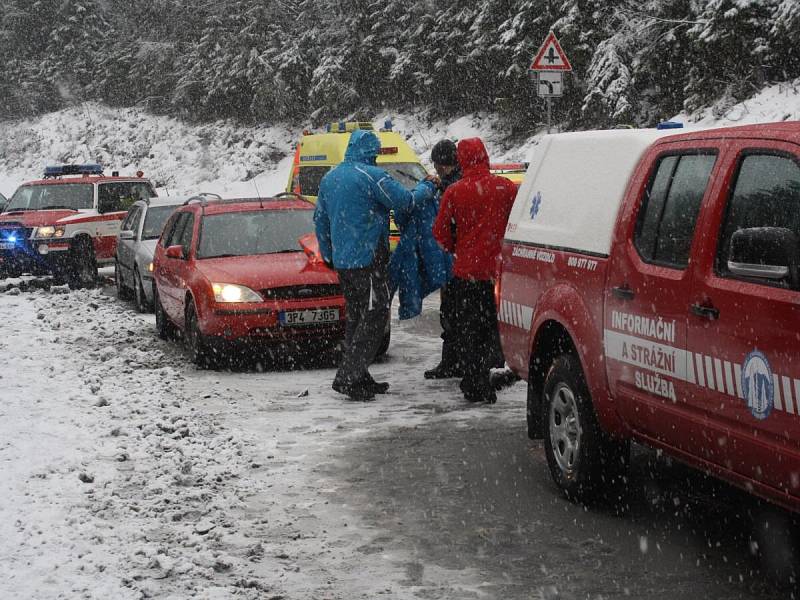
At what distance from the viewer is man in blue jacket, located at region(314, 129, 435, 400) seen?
9.11 metres

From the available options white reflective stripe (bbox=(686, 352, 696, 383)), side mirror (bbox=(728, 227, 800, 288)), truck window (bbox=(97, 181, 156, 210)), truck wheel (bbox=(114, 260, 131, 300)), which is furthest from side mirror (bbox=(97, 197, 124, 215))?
side mirror (bbox=(728, 227, 800, 288))

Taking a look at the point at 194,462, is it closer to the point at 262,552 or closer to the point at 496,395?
the point at 262,552

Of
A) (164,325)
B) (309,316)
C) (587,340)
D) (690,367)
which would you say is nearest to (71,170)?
(164,325)

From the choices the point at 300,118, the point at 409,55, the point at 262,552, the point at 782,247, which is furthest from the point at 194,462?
the point at 300,118

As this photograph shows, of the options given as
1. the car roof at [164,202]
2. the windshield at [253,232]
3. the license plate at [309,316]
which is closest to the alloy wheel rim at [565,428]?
the license plate at [309,316]

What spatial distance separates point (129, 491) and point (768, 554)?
3.40m

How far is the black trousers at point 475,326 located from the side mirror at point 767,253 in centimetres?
463

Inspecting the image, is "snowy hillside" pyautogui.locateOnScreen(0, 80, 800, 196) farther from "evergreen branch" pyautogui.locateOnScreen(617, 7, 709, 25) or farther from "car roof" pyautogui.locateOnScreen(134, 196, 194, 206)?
"car roof" pyautogui.locateOnScreen(134, 196, 194, 206)

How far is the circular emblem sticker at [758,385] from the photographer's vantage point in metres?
4.20

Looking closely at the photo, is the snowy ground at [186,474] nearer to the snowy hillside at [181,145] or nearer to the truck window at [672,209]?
the truck window at [672,209]

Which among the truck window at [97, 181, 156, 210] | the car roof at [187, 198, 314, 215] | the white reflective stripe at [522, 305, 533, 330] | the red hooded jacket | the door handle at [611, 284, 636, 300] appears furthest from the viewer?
the truck window at [97, 181, 156, 210]

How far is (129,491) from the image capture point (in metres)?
Answer: 6.45

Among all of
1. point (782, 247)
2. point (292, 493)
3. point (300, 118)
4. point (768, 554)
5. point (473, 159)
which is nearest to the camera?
point (782, 247)

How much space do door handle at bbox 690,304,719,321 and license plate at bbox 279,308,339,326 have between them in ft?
20.4
